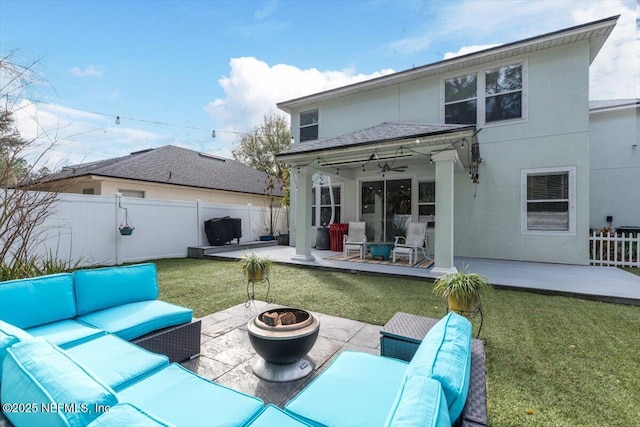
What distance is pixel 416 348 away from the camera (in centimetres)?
235

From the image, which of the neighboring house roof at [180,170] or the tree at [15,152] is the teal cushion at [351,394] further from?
the neighboring house roof at [180,170]

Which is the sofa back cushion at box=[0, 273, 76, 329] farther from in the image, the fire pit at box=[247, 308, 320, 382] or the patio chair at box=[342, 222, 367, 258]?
the patio chair at box=[342, 222, 367, 258]

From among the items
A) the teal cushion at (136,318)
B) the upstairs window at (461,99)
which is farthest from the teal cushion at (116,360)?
the upstairs window at (461,99)

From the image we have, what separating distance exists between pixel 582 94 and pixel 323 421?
10.3m

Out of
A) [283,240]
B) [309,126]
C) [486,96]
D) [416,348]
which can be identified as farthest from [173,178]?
[416,348]

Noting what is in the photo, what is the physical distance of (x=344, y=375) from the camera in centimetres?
189

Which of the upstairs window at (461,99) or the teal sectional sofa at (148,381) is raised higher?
the upstairs window at (461,99)

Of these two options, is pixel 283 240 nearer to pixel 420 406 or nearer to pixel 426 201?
pixel 426 201

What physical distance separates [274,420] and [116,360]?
130 cm

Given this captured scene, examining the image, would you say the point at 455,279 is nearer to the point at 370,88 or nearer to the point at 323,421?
the point at 323,421

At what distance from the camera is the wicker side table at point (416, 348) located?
135cm

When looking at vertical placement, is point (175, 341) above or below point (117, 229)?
below

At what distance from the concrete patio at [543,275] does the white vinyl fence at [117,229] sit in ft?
13.0

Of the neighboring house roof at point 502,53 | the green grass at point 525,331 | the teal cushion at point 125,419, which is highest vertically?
the neighboring house roof at point 502,53
